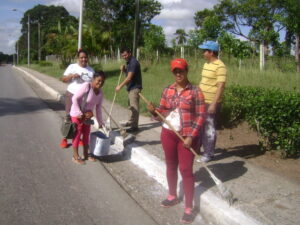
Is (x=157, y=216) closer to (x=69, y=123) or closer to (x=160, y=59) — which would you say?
(x=69, y=123)

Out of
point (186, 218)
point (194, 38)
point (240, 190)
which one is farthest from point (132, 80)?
point (194, 38)

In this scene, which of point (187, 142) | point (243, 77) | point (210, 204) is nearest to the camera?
point (187, 142)

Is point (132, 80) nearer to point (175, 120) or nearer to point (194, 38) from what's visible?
point (175, 120)

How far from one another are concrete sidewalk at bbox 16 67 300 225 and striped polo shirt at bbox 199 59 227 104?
1.05m

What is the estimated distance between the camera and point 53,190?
434cm

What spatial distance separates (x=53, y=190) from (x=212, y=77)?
8.36ft

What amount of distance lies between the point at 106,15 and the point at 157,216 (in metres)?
33.8

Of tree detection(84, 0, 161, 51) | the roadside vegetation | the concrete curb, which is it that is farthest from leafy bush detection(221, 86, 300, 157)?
tree detection(84, 0, 161, 51)

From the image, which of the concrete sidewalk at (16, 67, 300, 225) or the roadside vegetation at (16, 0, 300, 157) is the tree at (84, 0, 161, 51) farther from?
the concrete sidewalk at (16, 67, 300, 225)

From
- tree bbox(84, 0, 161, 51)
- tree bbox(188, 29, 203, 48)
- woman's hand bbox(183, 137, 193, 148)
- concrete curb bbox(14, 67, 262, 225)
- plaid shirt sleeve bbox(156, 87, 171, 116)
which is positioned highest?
tree bbox(84, 0, 161, 51)

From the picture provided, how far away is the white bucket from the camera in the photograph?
533cm

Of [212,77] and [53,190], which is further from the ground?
[212,77]

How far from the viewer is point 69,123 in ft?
17.2

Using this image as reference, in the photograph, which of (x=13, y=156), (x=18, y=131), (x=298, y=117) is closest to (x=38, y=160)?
(x=13, y=156)
